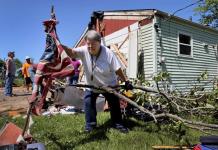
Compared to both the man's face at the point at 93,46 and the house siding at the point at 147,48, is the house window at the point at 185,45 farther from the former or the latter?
the man's face at the point at 93,46

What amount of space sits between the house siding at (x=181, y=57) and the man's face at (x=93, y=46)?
366 inches

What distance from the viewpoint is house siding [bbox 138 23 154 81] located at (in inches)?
589

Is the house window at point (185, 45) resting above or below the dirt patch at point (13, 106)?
above

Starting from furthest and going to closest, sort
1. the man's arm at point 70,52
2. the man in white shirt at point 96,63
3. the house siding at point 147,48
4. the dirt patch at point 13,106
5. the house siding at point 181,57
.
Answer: the house siding at point 181,57 → the house siding at point 147,48 → the dirt patch at point 13,106 → the man in white shirt at point 96,63 → the man's arm at point 70,52

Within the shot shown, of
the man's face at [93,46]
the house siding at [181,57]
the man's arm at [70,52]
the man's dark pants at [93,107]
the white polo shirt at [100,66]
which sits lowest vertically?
the man's dark pants at [93,107]

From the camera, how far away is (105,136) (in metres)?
5.48

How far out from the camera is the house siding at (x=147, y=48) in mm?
14961

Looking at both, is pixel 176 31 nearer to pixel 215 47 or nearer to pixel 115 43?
pixel 115 43

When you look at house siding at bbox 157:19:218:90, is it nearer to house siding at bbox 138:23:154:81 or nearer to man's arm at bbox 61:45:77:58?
house siding at bbox 138:23:154:81

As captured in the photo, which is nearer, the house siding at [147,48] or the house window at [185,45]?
the house siding at [147,48]

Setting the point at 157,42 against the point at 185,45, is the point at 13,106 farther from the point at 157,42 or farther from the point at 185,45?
the point at 185,45

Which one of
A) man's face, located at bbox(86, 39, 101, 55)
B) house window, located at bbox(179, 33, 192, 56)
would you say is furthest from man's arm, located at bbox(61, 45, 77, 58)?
house window, located at bbox(179, 33, 192, 56)

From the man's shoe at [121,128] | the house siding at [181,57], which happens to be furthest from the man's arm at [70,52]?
the house siding at [181,57]

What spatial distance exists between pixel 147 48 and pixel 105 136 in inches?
399
